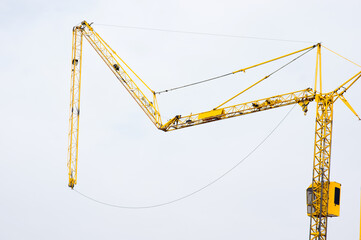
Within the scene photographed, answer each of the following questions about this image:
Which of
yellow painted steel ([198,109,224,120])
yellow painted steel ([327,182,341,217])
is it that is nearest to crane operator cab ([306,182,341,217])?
yellow painted steel ([327,182,341,217])

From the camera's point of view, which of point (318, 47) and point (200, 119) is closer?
point (318, 47)

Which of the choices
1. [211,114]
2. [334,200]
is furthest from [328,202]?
[211,114]

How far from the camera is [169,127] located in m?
120

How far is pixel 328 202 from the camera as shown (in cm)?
9838

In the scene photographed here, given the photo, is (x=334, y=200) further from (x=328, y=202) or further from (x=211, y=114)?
(x=211, y=114)

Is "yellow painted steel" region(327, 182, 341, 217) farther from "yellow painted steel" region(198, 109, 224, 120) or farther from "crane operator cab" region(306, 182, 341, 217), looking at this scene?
"yellow painted steel" region(198, 109, 224, 120)

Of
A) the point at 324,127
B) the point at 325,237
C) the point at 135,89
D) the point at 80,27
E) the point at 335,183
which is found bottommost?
the point at 325,237

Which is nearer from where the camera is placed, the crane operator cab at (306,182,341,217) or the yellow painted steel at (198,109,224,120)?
the crane operator cab at (306,182,341,217)

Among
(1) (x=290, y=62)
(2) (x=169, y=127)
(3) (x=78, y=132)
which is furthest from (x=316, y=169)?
(3) (x=78, y=132)

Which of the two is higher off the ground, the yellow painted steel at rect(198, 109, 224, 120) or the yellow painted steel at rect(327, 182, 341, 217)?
the yellow painted steel at rect(198, 109, 224, 120)

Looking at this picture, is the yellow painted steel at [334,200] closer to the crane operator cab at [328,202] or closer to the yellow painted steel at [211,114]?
the crane operator cab at [328,202]

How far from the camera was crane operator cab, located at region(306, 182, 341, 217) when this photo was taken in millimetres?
98438

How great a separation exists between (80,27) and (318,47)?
4901 centimetres

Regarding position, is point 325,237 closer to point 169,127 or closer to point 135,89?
point 169,127
